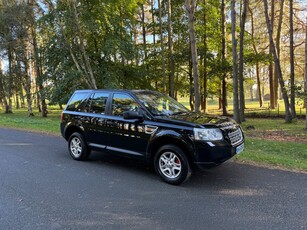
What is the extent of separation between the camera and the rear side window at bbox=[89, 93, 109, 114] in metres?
6.53

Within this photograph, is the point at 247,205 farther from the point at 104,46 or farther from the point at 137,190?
the point at 104,46

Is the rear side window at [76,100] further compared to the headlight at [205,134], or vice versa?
the rear side window at [76,100]

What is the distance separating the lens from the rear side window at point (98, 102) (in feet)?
21.4

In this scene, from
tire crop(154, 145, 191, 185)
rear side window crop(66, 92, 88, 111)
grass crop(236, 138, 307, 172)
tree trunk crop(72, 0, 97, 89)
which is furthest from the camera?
tree trunk crop(72, 0, 97, 89)

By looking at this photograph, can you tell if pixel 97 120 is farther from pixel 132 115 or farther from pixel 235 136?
pixel 235 136

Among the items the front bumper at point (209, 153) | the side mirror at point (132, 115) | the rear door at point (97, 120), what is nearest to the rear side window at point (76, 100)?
the rear door at point (97, 120)

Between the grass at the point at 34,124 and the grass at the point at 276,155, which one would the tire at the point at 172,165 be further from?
the grass at the point at 34,124

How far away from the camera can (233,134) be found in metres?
5.29

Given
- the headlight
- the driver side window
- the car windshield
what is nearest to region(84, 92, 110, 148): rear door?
the driver side window

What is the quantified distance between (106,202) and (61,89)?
18242 mm

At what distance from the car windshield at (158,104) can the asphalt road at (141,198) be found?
139 centimetres

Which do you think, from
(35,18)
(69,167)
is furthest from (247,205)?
(35,18)

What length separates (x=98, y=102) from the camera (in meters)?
6.71

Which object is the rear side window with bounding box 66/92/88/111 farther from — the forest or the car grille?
the forest
